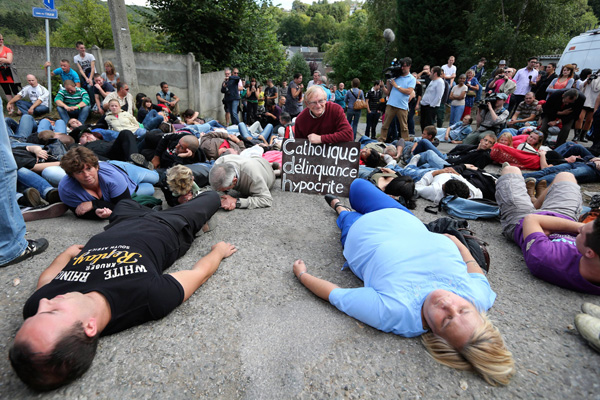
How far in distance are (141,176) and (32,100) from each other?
6.83 meters

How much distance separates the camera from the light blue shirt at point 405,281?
81.7 inches

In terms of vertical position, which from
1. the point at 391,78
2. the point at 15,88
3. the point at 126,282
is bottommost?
the point at 126,282

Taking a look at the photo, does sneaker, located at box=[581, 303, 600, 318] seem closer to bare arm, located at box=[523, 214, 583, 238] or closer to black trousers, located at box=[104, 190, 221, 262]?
bare arm, located at box=[523, 214, 583, 238]

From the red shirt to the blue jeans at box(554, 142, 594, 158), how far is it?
5171 millimetres

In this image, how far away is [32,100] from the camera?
8547 mm

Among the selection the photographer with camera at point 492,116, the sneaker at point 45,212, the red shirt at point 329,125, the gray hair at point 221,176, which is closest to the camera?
the sneaker at point 45,212

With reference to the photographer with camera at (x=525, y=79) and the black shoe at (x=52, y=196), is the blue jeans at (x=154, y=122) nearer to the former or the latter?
the black shoe at (x=52, y=196)

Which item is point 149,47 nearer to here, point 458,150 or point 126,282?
point 458,150

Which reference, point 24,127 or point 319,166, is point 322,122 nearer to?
point 319,166

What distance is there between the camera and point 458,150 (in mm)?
6891

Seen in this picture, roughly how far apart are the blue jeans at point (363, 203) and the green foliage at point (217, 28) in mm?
13537

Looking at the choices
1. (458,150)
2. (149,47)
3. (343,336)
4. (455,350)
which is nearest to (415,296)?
(455,350)

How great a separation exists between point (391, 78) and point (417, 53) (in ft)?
60.5

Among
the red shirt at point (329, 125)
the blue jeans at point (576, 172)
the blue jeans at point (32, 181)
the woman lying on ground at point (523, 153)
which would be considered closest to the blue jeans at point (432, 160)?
the woman lying on ground at point (523, 153)
